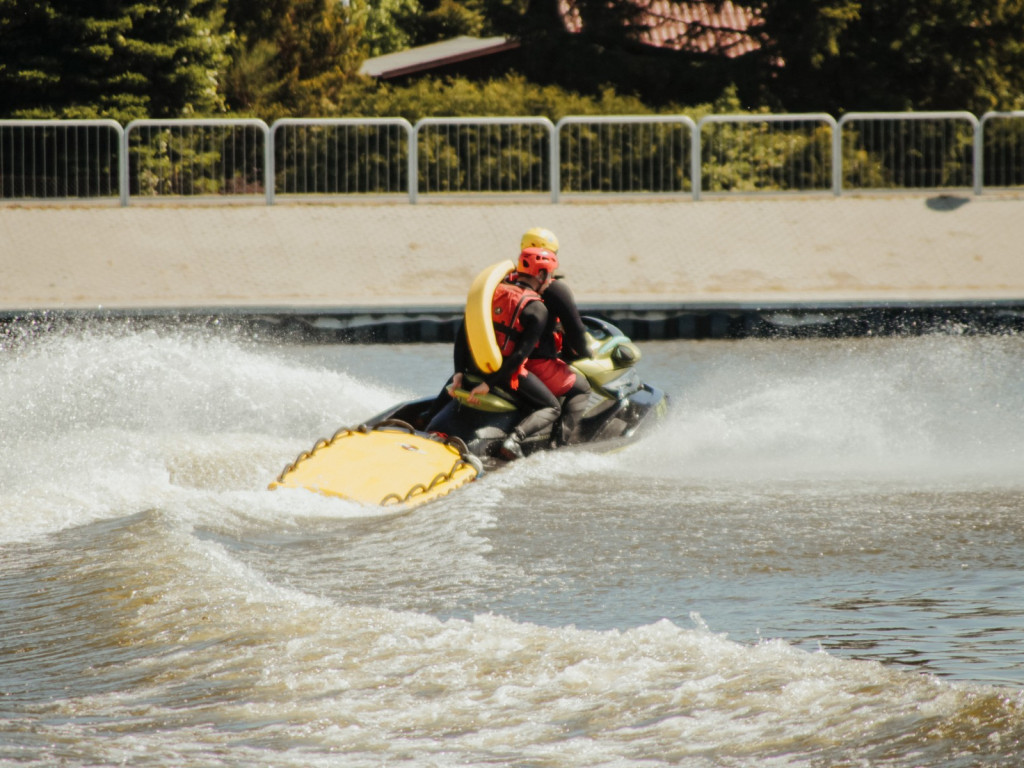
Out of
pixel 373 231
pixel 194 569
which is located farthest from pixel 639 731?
pixel 373 231

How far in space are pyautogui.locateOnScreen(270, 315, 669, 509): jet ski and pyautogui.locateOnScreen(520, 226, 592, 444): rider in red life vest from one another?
0.45ft

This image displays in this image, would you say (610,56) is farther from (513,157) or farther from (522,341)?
(522,341)

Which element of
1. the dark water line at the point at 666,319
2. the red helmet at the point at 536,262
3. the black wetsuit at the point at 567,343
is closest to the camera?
the red helmet at the point at 536,262

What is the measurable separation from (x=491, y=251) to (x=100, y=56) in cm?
913

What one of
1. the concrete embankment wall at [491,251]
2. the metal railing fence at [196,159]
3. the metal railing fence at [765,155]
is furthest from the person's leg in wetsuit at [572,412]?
the metal railing fence at [196,159]

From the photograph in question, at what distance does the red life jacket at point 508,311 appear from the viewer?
8.44 metres

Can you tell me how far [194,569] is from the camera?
19.5 ft

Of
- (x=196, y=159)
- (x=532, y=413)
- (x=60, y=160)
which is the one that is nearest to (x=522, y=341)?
(x=532, y=413)

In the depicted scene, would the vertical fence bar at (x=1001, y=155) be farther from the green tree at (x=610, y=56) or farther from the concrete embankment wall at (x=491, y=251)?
the green tree at (x=610, y=56)

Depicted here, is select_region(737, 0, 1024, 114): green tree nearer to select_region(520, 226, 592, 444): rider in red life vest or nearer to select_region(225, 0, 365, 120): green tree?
select_region(225, 0, 365, 120): green tree

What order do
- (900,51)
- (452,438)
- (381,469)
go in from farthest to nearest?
(900,51) → (452,438) → (381,469)

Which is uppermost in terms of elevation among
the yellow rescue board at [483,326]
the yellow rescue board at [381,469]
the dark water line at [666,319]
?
the yellow rescue board at [483,326]

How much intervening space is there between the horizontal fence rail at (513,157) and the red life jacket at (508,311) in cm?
1176

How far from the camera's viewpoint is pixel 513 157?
67.1 feet
